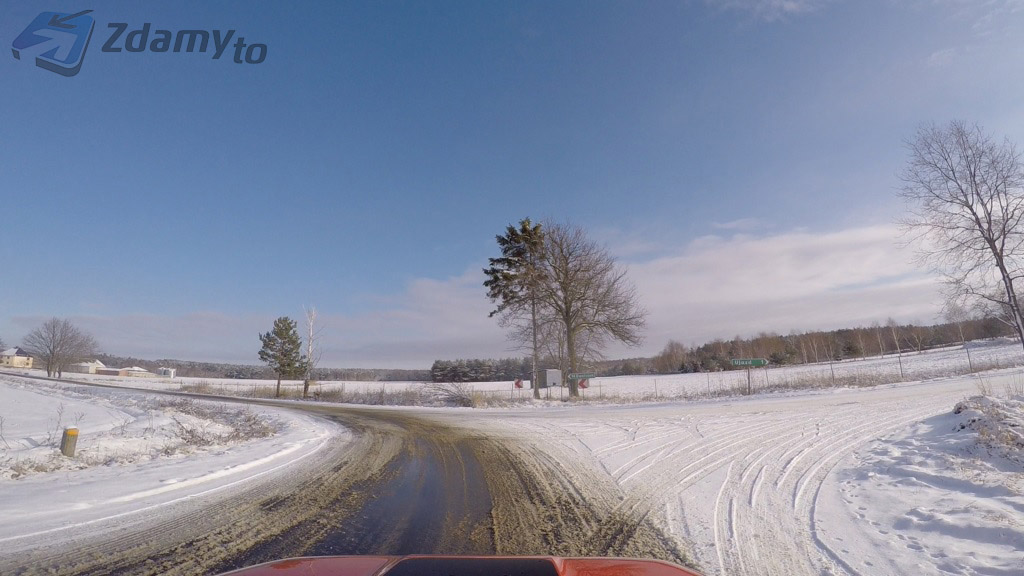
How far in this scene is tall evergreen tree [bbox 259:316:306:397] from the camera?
3659 centimetres

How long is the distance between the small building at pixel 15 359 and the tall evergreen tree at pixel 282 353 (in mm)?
129084

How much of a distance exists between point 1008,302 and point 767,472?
549 inches

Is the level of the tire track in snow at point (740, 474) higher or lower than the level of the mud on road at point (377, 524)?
lower

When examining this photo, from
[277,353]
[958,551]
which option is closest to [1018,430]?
[958,551]

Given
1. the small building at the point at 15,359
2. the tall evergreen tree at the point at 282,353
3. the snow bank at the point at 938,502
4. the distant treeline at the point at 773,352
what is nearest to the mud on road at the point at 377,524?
the snow bank at the point at 938,502

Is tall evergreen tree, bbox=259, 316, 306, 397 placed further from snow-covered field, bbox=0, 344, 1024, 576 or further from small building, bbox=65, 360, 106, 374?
small building, bbox=65, 360, 106, 374

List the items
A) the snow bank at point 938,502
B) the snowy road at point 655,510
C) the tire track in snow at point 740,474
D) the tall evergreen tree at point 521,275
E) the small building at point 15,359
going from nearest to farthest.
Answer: the snow bank at point 938,502 → the snowy road at point 655,510 → the tire track in snow at point 740,474 → the tall evergreen tree at point 521,275 → the small building at point 15,359

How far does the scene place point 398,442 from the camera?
33.8 ft

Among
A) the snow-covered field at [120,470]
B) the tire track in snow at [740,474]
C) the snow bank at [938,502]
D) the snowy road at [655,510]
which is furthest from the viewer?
the snow-covered field at [120,470]

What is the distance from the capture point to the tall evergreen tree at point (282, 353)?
36.6 m

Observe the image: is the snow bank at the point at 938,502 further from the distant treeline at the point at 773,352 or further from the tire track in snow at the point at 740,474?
the distant treeline at the point at 773,352

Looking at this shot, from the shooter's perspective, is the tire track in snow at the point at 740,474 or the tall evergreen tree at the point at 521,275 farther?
the tall evergreen tree at the point at 521,275

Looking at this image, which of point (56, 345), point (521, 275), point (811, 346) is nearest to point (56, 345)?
point (56, 345)

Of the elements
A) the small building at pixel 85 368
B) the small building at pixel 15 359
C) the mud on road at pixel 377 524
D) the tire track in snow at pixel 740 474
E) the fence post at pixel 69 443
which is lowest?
the tire track in snow at pixel 740 474
